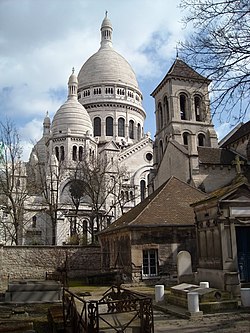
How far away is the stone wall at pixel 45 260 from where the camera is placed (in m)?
28.5

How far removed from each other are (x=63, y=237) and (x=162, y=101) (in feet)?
69.4

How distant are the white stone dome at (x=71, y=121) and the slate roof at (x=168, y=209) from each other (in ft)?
132

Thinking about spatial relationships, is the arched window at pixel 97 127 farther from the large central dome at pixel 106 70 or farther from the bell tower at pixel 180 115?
the bell tower at pixel 180 115

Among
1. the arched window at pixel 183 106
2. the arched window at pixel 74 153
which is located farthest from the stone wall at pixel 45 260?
the arched window at pixel 74 153

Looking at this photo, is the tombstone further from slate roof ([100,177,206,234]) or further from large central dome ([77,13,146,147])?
large central dome ([77,13,146,147])

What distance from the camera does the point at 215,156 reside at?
35125 mm

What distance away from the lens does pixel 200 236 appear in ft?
59.2

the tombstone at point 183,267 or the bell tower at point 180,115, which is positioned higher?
the bell tower at point 180,115

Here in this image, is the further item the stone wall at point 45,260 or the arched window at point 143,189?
the arched window at point 143,189

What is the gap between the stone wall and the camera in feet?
93.6

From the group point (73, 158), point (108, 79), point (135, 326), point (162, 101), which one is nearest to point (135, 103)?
point (108, 79)

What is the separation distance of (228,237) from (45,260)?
17.4m

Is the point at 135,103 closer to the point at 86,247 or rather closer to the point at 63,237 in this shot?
the point at 63,237

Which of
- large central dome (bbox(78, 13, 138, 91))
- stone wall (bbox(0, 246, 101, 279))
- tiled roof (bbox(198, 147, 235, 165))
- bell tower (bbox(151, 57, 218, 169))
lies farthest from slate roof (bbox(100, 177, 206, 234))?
large central dome (bbox(78, 13, 138, 91))
